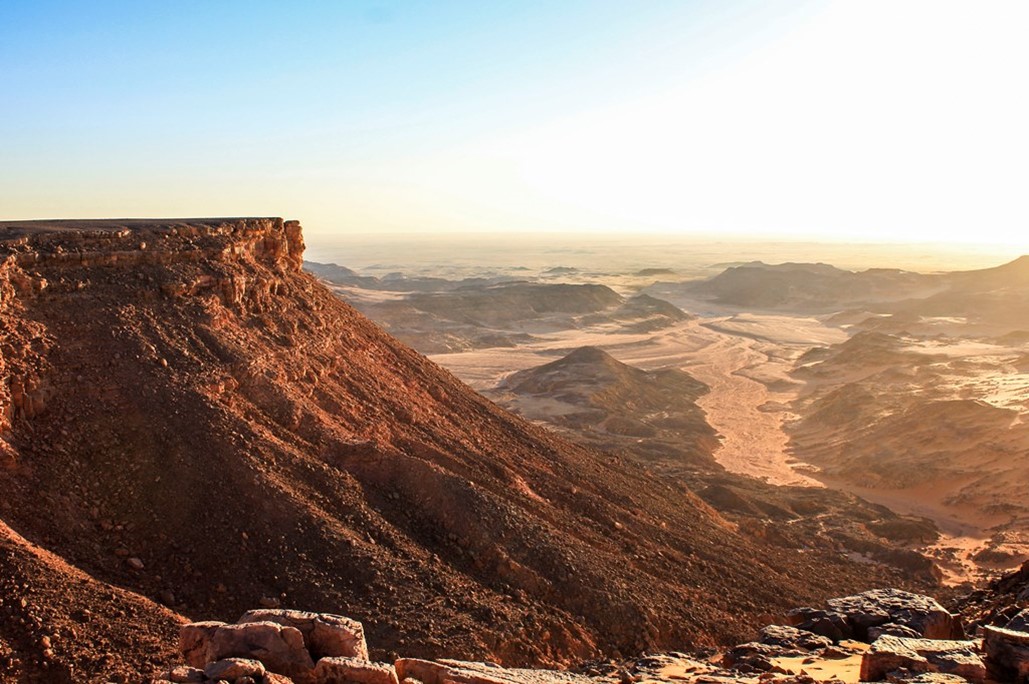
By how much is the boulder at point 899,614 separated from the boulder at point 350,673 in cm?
893

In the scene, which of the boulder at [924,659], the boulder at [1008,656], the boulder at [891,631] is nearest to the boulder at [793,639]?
the boulder at [891,631]

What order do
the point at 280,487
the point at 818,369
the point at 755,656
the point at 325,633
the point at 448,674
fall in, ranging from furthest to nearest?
the point at 818,369 → the point at 280,487 → the point at 755,656 → the point at 325,633 → the point at 448,674

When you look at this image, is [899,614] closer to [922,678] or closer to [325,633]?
[922,678]

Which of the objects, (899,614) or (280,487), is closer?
(899,614)

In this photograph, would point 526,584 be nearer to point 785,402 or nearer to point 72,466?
point 72,466

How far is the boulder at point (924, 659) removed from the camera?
952 cm

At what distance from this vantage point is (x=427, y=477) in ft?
58.4

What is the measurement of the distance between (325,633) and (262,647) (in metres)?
0.80

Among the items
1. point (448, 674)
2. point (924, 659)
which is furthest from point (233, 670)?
point (924, 659)

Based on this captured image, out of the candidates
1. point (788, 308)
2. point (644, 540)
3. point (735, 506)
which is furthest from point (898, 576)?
point (788, 308)

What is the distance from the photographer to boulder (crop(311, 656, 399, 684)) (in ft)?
27.5

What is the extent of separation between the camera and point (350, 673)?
27.8 feet

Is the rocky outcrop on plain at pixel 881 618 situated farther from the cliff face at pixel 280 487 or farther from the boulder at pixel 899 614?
the cliff face at pixel 280 487

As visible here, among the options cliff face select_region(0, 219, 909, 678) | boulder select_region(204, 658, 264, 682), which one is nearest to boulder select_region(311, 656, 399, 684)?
boulder select_region(204, 658, 264, 682)
